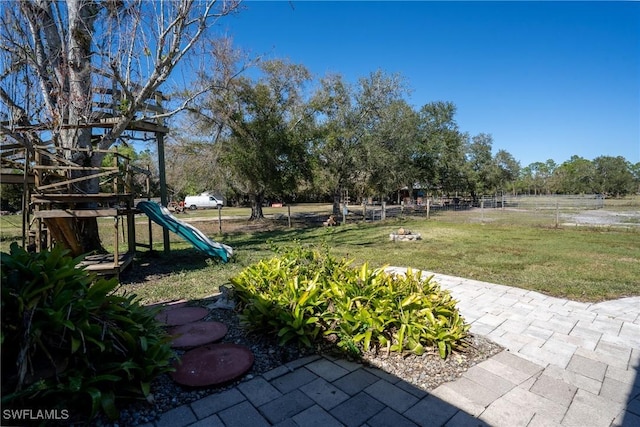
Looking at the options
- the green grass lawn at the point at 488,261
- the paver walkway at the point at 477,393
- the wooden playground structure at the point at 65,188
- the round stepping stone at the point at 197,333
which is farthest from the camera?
the green grass lawn at the point at 488,261

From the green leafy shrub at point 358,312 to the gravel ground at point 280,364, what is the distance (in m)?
0.09

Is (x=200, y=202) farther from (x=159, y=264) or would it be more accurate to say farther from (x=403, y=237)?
(x=159, y=264)

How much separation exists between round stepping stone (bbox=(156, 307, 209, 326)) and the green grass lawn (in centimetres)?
61

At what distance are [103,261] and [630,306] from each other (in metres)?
7.93

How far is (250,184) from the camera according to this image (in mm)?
14516

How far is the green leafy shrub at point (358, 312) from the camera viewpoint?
2.71 m

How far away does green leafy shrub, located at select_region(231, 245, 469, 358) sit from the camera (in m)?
2.71

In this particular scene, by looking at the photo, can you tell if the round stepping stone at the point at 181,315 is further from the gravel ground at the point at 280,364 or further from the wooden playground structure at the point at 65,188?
the wooden playground structure at the point at 65,188

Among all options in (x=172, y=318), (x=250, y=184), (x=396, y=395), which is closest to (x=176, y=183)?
(x=250, y=184)

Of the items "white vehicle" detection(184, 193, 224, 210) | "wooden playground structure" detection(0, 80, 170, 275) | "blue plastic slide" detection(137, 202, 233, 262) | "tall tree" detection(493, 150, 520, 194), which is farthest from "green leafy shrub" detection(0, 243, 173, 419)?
"tall tree" detection(493, 150, 520, 194)

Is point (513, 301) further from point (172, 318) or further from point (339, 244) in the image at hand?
point (339, 244)

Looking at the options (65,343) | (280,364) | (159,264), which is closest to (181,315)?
(280,364)

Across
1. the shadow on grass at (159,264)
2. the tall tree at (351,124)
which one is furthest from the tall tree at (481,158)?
the shadow on grass at (159,264)

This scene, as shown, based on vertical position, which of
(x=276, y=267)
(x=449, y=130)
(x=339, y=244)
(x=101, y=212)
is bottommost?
(x=339, y=244)
